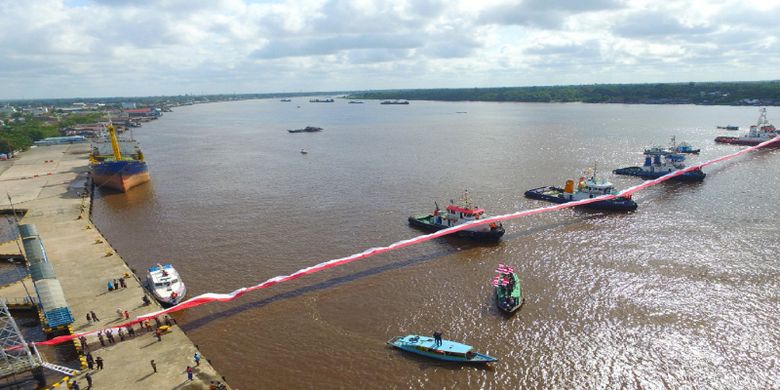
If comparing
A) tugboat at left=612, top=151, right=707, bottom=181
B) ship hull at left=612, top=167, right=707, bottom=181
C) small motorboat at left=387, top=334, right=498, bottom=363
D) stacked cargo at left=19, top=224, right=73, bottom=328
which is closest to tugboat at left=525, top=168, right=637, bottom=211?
ship hull at left=612, top=167, right=707, bottom=181

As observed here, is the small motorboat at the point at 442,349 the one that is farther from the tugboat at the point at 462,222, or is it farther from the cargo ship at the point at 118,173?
the cargo ship at the point at 118,173

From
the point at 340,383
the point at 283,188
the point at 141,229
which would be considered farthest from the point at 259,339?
the point at 283,188

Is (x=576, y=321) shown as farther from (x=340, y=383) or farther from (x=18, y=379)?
(x=18, y=379)

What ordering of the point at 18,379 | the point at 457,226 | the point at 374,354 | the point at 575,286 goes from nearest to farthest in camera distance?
the point at 18,379
the point at 374,354
the point at 575,286
the point at 457,226

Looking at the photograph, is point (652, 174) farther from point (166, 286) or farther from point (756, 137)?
point (166, 286)

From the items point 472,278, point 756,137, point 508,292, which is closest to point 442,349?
point 508,292

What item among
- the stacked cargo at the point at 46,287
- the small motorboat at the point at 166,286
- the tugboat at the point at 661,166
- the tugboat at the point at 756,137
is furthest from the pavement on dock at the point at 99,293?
the tugboat at the point at 756,137
